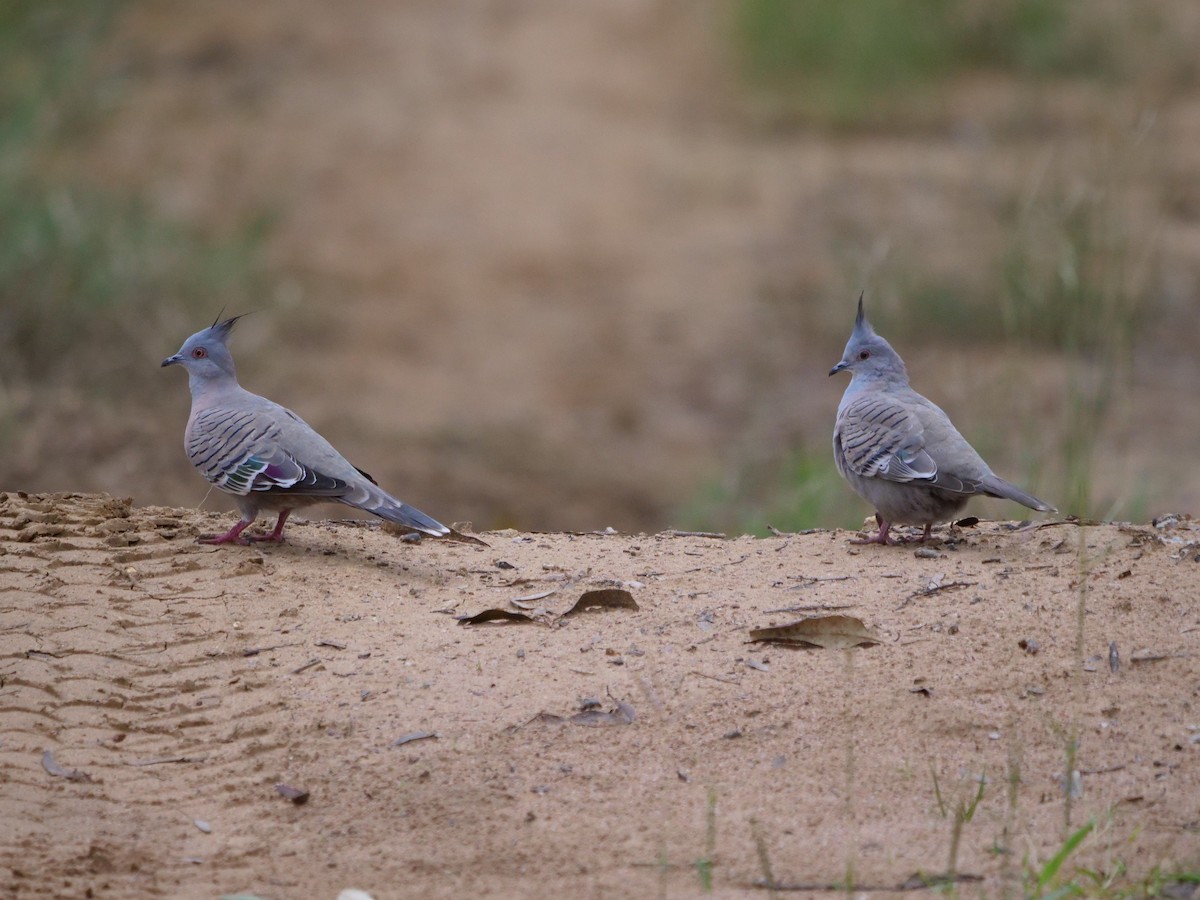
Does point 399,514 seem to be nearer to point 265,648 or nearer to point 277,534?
point 277,534

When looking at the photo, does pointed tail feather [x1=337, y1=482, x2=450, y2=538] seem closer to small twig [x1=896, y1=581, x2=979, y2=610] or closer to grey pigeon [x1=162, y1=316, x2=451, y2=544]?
grey pigeon [x1=162, y1=316, x2=451, y2=544]

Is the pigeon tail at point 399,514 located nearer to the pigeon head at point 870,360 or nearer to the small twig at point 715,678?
the small twig at point 715,678

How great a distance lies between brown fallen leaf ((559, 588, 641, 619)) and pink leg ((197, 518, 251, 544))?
1383mm

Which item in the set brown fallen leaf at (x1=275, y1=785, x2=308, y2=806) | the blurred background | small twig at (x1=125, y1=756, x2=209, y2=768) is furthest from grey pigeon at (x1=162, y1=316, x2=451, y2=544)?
the blurred background

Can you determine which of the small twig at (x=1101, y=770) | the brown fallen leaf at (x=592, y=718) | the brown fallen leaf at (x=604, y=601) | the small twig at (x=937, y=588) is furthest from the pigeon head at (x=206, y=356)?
the small twig at (x=1101, y=770)

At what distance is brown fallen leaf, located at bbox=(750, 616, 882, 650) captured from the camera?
441 centimetres

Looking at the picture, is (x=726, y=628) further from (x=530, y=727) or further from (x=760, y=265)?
(x=760, y=265)

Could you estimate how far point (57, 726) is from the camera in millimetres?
4160

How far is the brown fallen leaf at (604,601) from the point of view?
4.72 meters

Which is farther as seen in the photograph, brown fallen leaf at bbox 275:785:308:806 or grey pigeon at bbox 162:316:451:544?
grey pigeon at bbox 162:316:451:544

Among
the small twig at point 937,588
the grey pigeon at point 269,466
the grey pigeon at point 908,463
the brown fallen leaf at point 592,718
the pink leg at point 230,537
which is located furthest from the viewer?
the pink leg at point 230,537

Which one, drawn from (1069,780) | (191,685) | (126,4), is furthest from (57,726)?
(126,4)

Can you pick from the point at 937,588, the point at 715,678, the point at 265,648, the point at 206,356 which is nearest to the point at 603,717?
the point at 715,678

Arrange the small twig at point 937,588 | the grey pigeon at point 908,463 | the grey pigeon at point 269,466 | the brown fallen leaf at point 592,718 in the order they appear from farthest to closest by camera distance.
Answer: the grey pigeon at point 269,466 < the grey pigeon at point 908,463 < the small twig at point 937,588 < the brown fallen leaf at point 592,718
